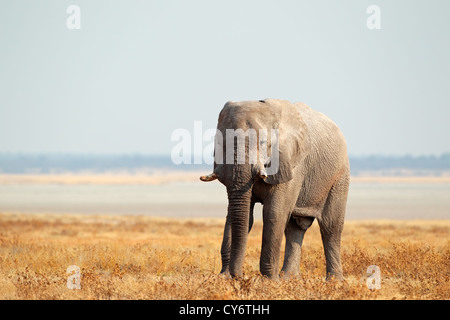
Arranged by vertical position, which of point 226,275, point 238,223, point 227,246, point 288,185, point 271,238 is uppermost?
point 288,185

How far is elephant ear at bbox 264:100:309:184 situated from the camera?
1296 cm

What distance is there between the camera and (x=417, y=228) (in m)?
37.3

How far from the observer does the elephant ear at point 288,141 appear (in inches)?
510

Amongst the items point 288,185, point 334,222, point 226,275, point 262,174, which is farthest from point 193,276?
point 262,174

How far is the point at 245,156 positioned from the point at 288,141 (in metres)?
1.22

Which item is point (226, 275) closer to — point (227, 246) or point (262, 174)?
point (227, 246)

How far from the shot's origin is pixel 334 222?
50.0 feet

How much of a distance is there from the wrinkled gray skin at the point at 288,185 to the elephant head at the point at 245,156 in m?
0.02

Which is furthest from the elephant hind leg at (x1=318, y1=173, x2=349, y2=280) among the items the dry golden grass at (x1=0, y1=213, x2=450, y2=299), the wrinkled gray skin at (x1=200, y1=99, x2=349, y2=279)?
the dry golden grass at (x1=0, y1=213, x2=450, y2=299)

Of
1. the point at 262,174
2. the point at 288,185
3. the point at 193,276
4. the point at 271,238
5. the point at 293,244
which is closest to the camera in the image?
the point at 262,174

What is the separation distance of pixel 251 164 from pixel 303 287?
7.44 feet

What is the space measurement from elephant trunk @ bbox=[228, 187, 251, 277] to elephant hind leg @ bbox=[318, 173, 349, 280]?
290cm

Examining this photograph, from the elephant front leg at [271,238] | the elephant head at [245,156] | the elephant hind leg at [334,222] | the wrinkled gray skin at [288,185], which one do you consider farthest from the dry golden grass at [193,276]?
the elephant head at [245,156]
